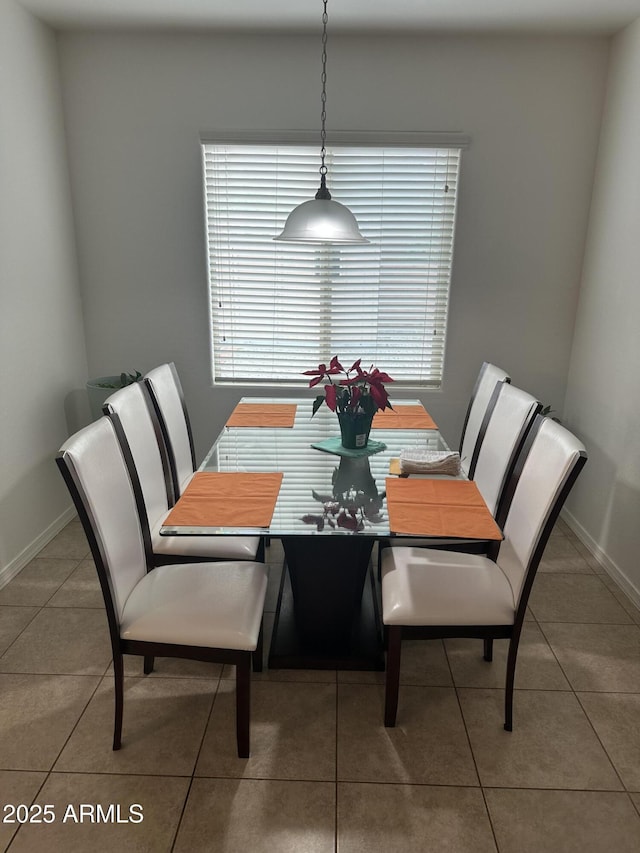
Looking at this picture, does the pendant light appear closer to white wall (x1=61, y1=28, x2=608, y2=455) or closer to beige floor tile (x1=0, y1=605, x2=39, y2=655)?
white wall (x1=61, y1=28, x2=608, y2=455)

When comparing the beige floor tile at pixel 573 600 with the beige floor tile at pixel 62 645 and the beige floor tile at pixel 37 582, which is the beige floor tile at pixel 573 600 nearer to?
the beige floor tile at pixel 62 645

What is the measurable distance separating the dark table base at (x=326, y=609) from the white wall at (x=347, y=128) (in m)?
1.72

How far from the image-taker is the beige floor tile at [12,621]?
238 cm

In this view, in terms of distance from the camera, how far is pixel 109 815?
1.65 meters

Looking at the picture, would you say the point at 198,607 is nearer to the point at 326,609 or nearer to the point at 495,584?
the point at 326,609

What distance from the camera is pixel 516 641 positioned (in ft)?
6.22

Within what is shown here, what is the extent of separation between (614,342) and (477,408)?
0.85 m

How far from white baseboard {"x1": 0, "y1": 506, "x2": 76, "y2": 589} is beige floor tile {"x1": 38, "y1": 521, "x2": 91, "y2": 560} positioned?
3cm

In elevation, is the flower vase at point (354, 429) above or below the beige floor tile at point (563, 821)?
above

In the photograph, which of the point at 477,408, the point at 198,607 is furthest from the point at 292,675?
the point at 477,408

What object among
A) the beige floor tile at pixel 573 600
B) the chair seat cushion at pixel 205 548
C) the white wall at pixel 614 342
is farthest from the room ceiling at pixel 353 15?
the beige floor tile at pixel 573 600

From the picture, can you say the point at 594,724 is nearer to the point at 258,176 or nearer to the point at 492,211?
the point at 492,211

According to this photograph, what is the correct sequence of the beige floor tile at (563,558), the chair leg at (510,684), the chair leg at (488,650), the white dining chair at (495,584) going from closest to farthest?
1. the white dining chair at (495,584)
2. the chair leg at (510,684)
3. the chair leg at (488,650)
4. the beige floor tile at (563,558)

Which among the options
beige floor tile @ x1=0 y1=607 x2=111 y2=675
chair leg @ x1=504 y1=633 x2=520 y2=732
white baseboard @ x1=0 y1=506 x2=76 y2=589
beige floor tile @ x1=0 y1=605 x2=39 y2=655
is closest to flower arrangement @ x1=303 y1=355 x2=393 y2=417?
chair leg @ x1=504 y1=633 x2=520 y2=732
